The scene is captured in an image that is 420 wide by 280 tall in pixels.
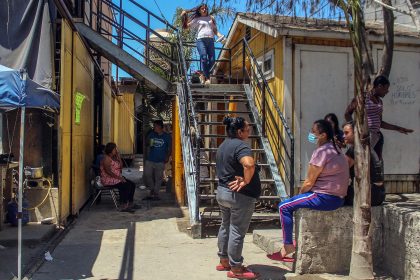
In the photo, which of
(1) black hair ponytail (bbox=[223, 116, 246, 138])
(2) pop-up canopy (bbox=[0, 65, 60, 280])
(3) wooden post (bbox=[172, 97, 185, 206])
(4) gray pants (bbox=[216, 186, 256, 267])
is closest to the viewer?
(2) pop-up canopy (bbox=[0, 65, 60, 280])

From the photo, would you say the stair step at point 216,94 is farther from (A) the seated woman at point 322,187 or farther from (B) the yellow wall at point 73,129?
(A) the seated woman at point 322,187

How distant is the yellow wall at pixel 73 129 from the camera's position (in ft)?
24.2

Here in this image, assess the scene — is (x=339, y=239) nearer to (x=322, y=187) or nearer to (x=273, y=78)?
(x=322, y=187)

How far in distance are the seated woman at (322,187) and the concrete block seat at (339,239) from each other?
107mm

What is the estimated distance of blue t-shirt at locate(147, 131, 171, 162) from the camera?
34.8 ft

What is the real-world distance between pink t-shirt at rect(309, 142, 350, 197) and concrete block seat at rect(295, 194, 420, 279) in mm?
279

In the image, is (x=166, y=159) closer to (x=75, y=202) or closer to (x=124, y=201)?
(x=124, y=201)

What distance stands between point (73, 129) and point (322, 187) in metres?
4.65

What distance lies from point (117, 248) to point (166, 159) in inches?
178

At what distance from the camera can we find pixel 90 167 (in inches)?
404

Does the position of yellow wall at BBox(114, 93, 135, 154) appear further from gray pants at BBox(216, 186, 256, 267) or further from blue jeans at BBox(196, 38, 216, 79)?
gray pants at BBox(216, 186, 256, 267)

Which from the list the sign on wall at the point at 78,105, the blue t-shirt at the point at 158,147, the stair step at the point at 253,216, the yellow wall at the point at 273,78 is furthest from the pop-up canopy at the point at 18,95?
the blue t-shirt at the point at 158,147

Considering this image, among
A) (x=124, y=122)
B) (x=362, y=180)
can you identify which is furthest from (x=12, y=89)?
(x=124, y=122)

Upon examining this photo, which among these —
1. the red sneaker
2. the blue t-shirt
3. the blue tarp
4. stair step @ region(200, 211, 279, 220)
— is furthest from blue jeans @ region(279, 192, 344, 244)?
the blue t-shirt
